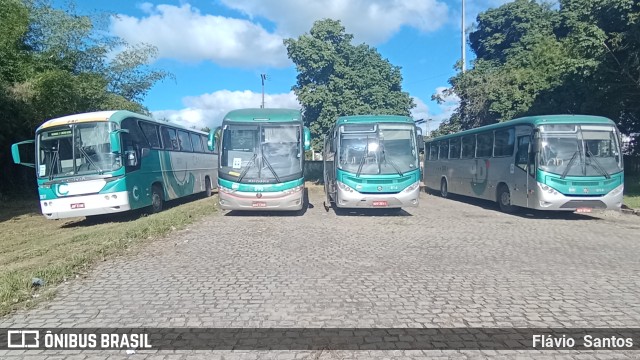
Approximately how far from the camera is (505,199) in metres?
15.0

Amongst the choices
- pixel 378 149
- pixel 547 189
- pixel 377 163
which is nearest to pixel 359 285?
pixel 377 163

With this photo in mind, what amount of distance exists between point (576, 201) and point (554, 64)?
41.6 feet

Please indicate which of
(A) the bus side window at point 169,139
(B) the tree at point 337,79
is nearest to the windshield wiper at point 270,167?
(A) the bus side window at point 169,139

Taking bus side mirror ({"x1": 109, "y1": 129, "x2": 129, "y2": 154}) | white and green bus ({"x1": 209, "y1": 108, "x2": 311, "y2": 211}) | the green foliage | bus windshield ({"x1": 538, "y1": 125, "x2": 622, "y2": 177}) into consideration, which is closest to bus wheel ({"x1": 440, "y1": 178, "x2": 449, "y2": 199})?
the green foliage

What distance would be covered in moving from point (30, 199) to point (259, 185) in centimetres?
1356

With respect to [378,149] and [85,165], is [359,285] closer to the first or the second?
[378,149]

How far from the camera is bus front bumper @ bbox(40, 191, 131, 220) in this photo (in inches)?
486

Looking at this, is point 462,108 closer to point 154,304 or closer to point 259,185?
point 259,185

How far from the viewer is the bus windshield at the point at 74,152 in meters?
12.5

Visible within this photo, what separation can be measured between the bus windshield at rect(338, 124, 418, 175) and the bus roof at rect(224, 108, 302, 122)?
1667mm

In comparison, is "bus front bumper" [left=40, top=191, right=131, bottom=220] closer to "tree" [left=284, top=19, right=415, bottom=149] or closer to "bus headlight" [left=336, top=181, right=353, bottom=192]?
"bus headlight" [left=336, top=181, right=353, bottom=192]

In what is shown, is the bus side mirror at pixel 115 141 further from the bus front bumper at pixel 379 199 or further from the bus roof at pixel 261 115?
the bus front bumper at pixel 379 199

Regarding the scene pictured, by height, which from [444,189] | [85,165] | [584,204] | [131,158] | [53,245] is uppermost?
[131,158]

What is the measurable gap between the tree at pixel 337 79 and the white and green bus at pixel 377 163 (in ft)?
45.3
